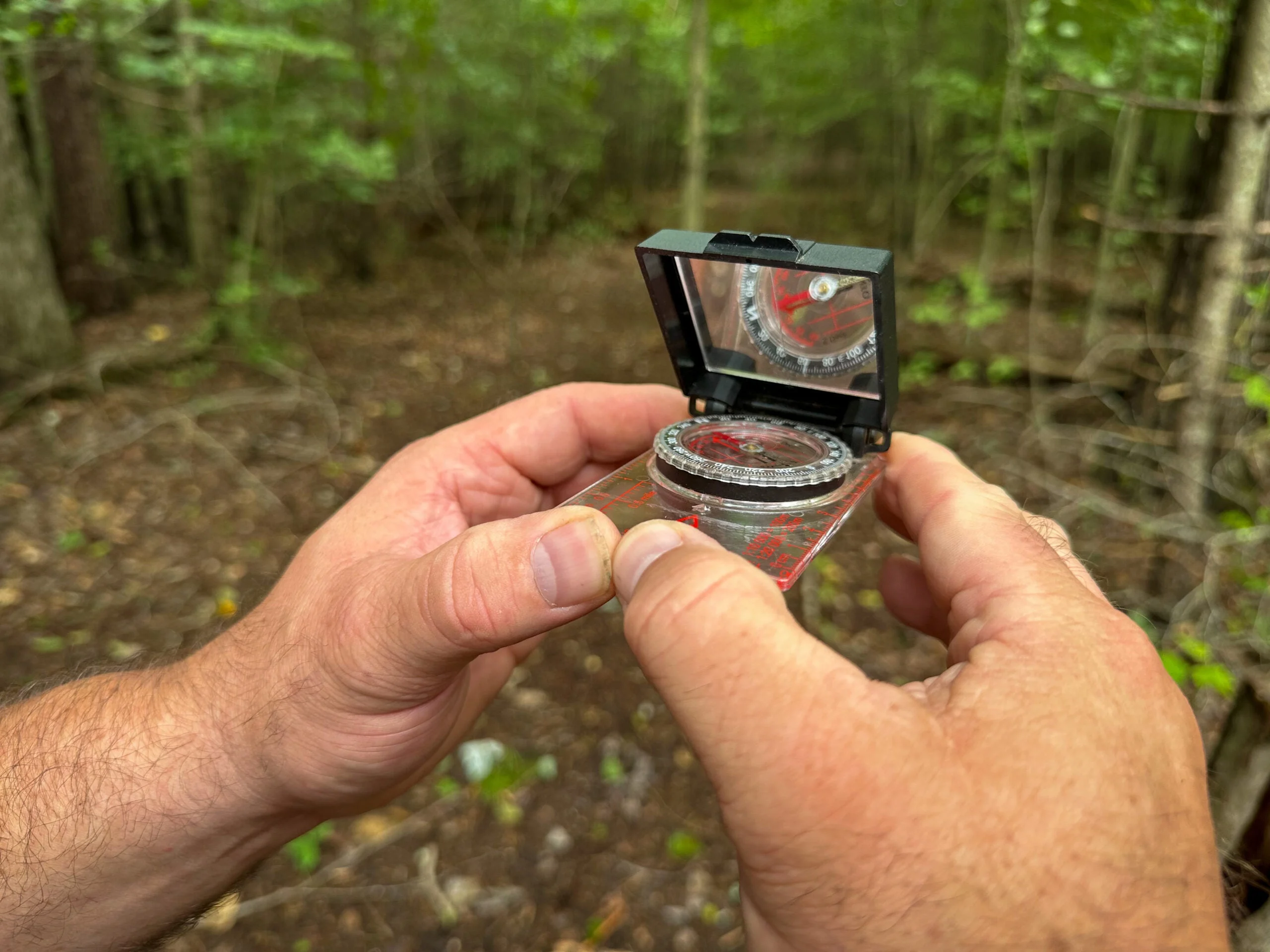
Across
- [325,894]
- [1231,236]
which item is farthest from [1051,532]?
[325,894]

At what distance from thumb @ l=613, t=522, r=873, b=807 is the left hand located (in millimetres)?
210

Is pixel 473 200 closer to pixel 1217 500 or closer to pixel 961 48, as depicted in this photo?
pixel 961 48

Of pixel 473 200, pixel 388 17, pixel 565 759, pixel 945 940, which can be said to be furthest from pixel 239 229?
pixel 945 940

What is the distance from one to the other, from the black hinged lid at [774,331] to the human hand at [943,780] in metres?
0.68

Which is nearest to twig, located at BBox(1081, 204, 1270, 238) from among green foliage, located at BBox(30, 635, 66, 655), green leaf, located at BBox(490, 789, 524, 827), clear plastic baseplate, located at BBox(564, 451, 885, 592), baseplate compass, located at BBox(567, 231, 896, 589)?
baseplate compass, located at BBox(567, 231, 896, 589)

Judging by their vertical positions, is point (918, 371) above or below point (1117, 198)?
below

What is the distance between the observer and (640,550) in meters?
1.17

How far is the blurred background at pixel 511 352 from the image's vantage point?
9.00 feet

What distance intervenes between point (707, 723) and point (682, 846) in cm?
214

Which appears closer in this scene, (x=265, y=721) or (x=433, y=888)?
(x=265, y=721)

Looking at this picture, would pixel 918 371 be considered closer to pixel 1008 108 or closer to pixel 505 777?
pixel 1008 108

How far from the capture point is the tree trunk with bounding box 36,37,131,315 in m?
6.27

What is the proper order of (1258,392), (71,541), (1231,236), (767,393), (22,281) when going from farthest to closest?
(22,281) < (71,541) < (1231,236) < (1258,392) < (767,393)

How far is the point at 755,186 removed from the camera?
56.2 feet
